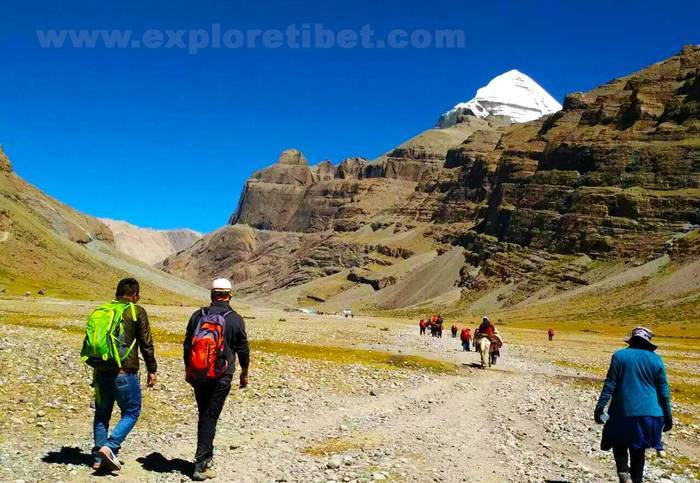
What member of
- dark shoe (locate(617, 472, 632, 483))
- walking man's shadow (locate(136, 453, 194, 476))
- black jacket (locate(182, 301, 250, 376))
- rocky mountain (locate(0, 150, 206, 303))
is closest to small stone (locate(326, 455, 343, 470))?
walking man's shadow (locate(136, 453, 194, 476))

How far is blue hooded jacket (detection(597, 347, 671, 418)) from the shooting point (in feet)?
40.1

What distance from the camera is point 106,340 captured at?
1219 cm

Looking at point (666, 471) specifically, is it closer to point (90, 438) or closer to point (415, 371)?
point (90, 438)

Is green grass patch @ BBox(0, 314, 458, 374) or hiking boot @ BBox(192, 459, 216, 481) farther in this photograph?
green grass patch @ BBox(0, 314, 458, 374)

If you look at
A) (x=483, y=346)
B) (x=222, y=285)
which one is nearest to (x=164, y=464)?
(x=222, y=285)

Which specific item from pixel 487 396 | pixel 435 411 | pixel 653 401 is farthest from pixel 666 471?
pixel 487 396

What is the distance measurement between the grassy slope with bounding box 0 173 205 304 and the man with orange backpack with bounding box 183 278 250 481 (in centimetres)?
11610

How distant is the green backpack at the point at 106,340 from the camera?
40.0 feet

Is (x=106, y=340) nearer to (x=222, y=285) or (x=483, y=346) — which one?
(x=222, y=285)

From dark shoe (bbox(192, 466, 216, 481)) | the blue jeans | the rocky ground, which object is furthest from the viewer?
the rocky ground

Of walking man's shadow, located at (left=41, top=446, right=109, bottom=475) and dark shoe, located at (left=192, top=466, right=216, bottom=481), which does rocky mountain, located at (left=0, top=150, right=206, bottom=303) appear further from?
dark shoe, located at (left=192, top=466, right=216, bottom=481)

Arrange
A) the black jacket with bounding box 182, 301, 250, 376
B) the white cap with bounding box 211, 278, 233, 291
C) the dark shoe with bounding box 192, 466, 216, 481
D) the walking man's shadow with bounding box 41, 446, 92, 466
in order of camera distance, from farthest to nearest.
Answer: the white cap with bounding box 211, 278, 233, 291
the black jacket with bounding box 182, 301, 250, 376
the walking man's shadow with bounding box 41, 446, 92, 466
the dark shoe with bounding box 192, 466, 216, 481

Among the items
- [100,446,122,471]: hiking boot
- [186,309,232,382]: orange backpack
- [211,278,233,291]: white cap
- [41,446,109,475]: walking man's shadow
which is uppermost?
[211,278,233,291]: white cap

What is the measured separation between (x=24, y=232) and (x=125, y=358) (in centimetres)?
16599
